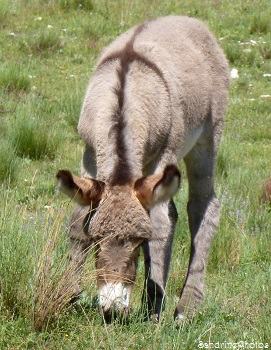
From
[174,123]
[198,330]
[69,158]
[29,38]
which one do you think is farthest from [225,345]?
[29,38]

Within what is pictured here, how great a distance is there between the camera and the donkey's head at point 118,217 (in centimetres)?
445

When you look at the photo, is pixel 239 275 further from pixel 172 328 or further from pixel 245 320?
pixel 172 328

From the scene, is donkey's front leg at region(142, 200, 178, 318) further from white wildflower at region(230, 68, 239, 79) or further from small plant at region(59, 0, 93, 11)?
small plant at region(59, 0, 93, 11)

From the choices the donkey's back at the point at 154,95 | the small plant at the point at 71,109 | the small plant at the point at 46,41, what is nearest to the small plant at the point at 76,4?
the small plant at the point at 46,41

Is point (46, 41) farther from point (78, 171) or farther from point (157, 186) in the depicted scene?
point (157, 186)

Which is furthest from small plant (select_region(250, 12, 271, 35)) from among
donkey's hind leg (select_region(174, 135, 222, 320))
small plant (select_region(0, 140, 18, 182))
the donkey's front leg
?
the donkey's front leg

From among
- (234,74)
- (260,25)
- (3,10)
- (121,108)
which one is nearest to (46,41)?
(3,10)

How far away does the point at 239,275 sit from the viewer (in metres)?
6.32

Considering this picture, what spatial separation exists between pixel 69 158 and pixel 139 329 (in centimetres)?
459

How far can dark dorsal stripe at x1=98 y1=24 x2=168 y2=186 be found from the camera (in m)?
4.68

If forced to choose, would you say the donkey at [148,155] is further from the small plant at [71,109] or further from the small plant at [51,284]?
the small plant at [71,109]

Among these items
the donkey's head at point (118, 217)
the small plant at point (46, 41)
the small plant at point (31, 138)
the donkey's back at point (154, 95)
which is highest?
the donkey's back at point (154, 95)

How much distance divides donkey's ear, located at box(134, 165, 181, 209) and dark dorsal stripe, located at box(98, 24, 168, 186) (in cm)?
9

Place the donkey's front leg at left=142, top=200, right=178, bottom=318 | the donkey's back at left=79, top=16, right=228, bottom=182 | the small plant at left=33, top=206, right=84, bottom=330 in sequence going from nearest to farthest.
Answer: the small plant at left=33, top=206, right=84, bottom=330, the donkey's back at left=79, top=16, right=228, bottom=182, the donkey's front leg at left=142, top=200, right=178, bottom=318
